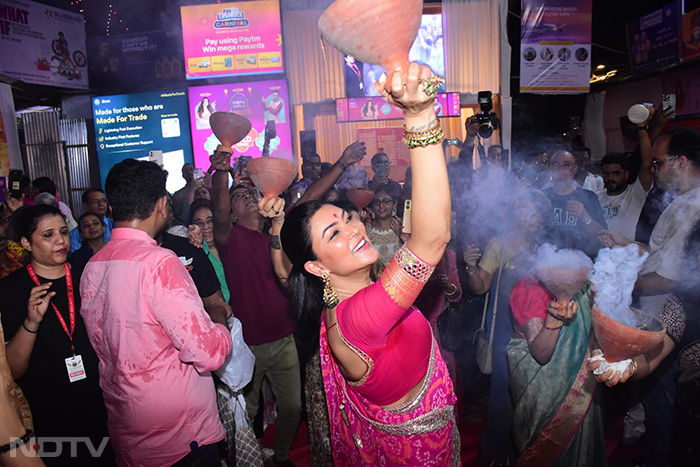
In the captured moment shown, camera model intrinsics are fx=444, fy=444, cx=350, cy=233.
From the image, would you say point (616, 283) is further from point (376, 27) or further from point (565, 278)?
point (376, 27)

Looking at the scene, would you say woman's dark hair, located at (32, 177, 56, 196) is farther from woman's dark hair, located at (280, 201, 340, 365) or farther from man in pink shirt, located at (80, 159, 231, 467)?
woman's dark hair, located at (280, 201, 340, 365)

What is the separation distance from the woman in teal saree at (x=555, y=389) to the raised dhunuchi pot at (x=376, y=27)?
5.53ft

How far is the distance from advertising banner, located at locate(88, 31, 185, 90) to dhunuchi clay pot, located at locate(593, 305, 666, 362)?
9985 mm

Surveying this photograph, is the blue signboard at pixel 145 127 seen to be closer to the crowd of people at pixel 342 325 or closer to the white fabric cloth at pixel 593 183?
the crowd of people at pixel 342 325

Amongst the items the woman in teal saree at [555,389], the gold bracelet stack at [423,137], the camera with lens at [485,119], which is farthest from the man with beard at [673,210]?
the gold bracelet stack at [423,137]

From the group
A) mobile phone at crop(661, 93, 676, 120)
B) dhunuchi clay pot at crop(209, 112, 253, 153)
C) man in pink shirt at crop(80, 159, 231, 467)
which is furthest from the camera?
mobile phone at crop(661, 93, 676, 120)

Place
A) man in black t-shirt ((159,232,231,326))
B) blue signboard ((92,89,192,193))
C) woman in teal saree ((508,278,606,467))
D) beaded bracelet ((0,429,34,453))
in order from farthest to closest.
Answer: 1. blue signboard ((92,89,192,193))
2. man in black t-shirt ((159,232,231,326))
3. woman in teal saree ((508,278,606,467))
4. beaded bracelet ((0,429,34,453))

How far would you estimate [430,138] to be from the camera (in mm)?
1139

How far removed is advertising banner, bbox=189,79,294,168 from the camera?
9.32m

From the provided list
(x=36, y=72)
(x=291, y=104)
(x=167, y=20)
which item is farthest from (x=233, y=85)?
(x=36, y=72)

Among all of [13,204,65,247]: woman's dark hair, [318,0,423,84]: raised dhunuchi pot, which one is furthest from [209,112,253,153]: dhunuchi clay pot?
[318,0,423,84]: raised dhunuchi pot

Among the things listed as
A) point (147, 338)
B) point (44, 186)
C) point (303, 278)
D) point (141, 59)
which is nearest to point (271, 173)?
point (303, 278)

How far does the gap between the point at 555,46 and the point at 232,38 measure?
6.23 m

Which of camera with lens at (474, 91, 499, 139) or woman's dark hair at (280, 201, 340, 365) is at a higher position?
camera with lens at (474, 91, 499, 139)
